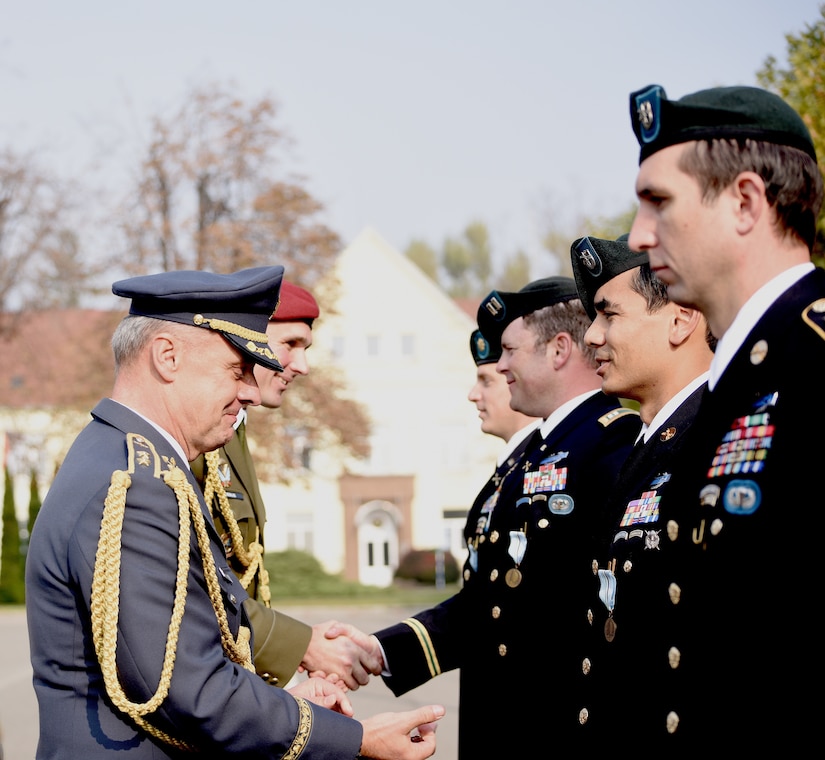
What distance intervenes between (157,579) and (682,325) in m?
1.61

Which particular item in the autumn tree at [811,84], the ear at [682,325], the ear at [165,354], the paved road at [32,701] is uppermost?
the autumn tree at [811,84]

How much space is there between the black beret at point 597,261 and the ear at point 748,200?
1274 millimetres

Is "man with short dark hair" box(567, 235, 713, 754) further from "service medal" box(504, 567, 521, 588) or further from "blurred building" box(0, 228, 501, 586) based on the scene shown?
"blurred building" box(0, 228, 501, 586)

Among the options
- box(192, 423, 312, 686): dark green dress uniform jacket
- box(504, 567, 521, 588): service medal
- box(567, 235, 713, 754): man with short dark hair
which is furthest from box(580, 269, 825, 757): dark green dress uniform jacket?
box(192, 423, 312, 686): dark green dress uniform jacket

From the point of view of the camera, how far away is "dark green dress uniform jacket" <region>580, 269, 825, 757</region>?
193 centimetres

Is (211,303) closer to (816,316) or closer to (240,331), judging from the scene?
(240,331)

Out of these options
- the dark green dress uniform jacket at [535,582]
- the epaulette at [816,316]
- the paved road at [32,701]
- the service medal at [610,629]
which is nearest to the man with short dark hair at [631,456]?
the service medal at [610,629]

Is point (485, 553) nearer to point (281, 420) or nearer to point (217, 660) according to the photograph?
point (217, 660)

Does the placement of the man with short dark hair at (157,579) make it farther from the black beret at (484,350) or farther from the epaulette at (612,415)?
the black beret at (484,350)

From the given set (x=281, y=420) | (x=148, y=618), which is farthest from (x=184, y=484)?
(x=281, y=420)

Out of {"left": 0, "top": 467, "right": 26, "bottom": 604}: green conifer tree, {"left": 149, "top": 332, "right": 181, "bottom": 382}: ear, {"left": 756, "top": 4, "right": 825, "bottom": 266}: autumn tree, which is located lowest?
{"left": 0, "top": 467, "right": 26, "bottom": 604}: green conifer tree

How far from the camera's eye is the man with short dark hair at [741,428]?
1958 millimetres

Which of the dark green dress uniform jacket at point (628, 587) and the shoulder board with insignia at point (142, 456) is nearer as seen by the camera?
the dark green dress uniform jacket at point (628, 587)

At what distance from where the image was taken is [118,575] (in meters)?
2.69
